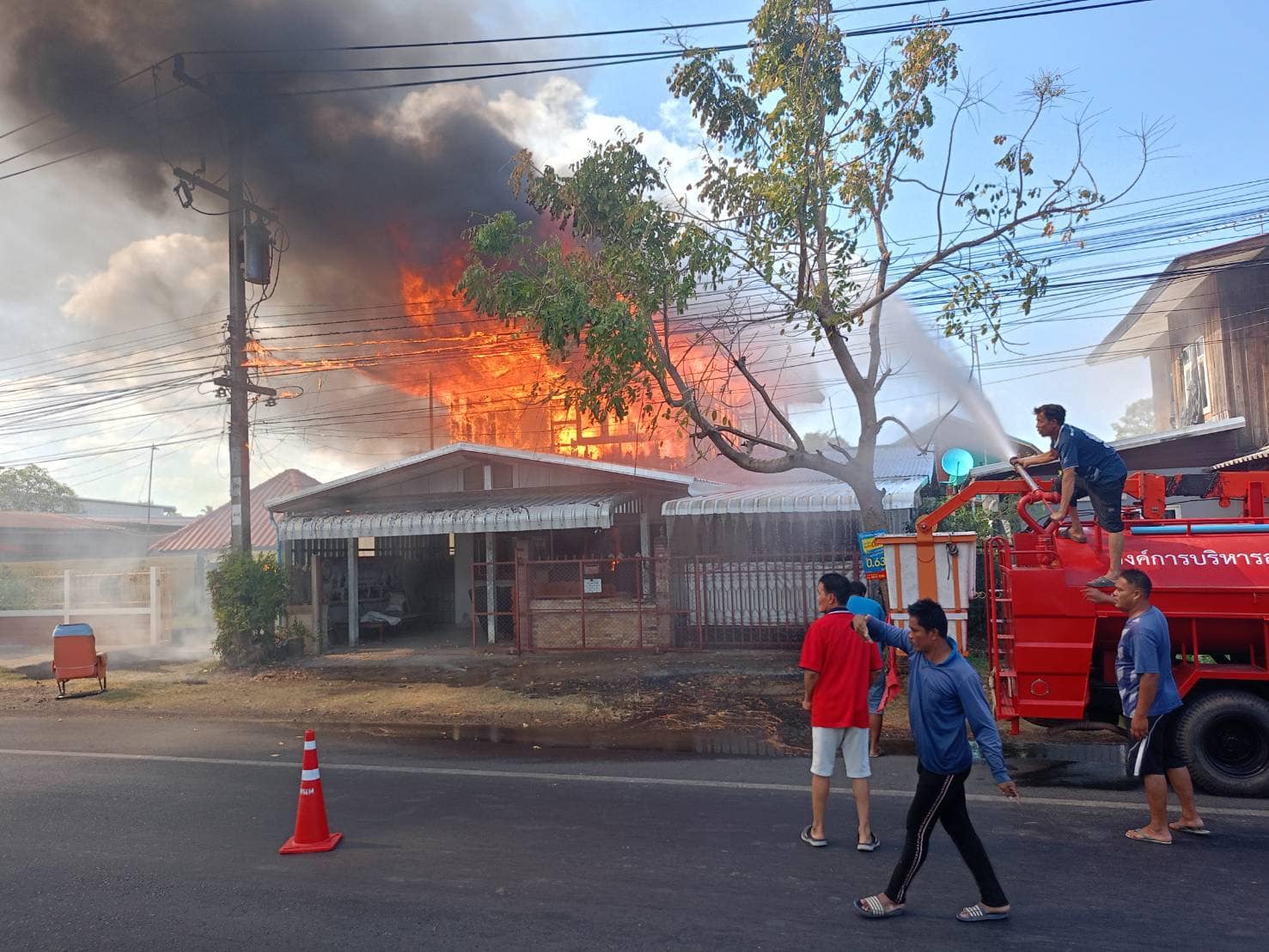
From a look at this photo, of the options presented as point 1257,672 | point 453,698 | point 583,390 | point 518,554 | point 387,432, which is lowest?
point 453,698

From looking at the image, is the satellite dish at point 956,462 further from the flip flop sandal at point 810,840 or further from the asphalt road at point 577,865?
the flip flop sandal at point 810,840

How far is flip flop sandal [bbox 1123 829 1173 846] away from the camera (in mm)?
5008

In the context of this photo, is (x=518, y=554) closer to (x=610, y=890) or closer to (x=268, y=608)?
(x=268, y=608)

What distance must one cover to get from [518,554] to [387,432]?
21.5m

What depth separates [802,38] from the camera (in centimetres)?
1027

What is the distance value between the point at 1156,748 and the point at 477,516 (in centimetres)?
1202

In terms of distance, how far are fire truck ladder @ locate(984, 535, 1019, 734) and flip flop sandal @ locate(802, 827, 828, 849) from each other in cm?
238

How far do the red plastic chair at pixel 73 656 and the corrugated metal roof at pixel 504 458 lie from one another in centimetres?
490

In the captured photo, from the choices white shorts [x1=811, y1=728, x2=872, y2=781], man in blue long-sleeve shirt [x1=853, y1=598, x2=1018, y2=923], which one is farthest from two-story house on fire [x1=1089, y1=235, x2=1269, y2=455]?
man in blue long-sleeve shirt [x1=853, y1=598, x2=1018, y2=923]

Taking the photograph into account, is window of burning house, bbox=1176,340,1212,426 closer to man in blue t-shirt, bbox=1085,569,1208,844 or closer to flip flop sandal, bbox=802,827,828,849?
man in blue t-shirt, bbox=1085,569,1208,844

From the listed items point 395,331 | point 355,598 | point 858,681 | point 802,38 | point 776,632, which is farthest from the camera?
point 395,331

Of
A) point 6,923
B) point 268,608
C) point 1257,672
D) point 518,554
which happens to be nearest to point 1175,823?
point 1257,672

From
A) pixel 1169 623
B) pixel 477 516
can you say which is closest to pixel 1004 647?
pixel 1169 623

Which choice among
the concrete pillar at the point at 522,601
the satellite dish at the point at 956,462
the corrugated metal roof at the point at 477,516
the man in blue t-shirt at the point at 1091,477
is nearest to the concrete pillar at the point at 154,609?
the corrugated metal roof at the point at 477,516
